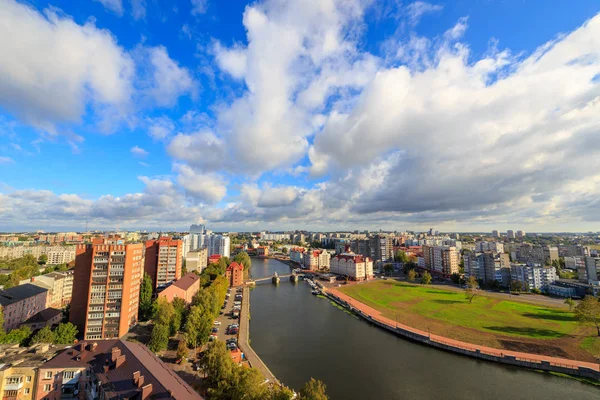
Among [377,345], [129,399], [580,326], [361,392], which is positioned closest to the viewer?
[129,399]

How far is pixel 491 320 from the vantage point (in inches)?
1435

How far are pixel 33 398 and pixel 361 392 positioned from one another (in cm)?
2219

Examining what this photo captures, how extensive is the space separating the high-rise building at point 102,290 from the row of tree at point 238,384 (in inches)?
643

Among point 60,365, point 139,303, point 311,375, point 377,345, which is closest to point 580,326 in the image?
point 377,345

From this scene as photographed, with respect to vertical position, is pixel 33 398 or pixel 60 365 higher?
pixel 60 365

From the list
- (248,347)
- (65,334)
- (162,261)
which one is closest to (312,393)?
(248,347)

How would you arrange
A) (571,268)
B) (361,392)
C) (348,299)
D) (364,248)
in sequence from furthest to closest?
(364,248) → (571,268) → (348,299) → (361,392)

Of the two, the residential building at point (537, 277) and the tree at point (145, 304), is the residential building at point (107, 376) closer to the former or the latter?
the tree at point (145, 304)

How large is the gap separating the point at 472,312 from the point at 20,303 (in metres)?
60.7

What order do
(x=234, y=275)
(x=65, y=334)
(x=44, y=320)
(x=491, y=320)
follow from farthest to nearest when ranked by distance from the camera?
(x=234, y=275)
(x=491, y=320)
(x=44, y=320)
(x=65, y=334)

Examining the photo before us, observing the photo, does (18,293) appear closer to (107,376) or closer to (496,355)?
(107,376)

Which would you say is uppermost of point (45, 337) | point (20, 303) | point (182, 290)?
point (182, 290)

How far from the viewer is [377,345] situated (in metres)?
30.5

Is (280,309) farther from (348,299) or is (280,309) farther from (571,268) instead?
(571,268)
